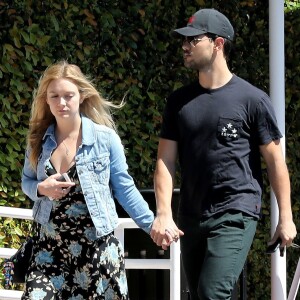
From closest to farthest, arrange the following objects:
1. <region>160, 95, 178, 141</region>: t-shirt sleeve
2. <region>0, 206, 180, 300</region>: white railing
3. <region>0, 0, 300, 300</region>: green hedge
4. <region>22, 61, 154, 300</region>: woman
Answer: <region>22, 61, 154, 300</region>: woman < <region>160, 95, 178, 141</region>: t-shirt sleeve < <region>0, 206, 180, 300</region>: white railing < <region>0, 0, 300, 300</region>: green hedge

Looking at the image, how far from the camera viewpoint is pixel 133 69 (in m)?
7.16

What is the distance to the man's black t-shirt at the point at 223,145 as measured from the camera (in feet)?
14.6

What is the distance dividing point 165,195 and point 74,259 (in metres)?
0.54

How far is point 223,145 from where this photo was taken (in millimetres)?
4457

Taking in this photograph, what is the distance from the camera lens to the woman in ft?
14.4

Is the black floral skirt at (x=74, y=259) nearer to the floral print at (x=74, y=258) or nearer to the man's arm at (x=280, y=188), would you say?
the floral print at (x=74, y=258)

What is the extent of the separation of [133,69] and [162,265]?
2117 mm

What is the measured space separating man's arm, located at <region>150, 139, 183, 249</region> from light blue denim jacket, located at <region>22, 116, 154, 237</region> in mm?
79

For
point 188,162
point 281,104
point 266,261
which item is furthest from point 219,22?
point 266,261

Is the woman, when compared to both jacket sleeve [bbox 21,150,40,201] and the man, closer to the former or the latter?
jacket sleeve [bbox 21,150,40,201]

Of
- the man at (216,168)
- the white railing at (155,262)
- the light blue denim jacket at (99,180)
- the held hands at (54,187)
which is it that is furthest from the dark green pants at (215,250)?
the white railing at (155,262)

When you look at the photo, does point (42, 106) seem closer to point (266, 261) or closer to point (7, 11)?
point (7, 11)

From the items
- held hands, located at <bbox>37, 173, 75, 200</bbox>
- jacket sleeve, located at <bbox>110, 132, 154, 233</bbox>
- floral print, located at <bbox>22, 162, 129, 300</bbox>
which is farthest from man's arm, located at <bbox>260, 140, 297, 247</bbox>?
held hands, located at <bbox>37, 173, 75, 200</bbox>

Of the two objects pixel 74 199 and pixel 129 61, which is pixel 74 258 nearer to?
pixel 74 199
